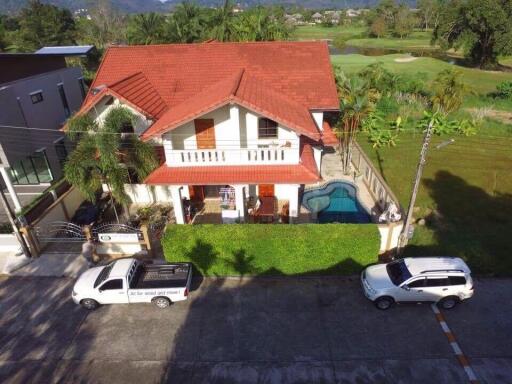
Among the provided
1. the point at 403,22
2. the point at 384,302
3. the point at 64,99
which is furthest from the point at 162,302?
the point at 403,22

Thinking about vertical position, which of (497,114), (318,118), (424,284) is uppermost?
(318,118)

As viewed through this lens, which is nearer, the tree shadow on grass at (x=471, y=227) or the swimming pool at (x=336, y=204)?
the tree shadow on grass at (x=471, y=227)

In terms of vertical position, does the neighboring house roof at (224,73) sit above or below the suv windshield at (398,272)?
above

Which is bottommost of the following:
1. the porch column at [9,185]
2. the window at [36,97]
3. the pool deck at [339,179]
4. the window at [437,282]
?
the pool deck at [339,179]

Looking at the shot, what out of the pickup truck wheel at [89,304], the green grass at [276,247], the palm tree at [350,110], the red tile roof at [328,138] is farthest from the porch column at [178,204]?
the palm tree at [350,110]

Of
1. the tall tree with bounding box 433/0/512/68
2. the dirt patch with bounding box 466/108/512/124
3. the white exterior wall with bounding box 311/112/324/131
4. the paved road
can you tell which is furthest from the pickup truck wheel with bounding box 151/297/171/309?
the tall tree with bounding box 433/0/512/68

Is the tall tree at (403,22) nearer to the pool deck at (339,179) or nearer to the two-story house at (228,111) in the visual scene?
the pool deck at (339,179)

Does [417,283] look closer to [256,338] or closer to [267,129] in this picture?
[256,338]

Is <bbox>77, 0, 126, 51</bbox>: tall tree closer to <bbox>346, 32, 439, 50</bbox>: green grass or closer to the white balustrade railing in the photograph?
<bbox>346, 32, 439, 50</bbox>: green grass

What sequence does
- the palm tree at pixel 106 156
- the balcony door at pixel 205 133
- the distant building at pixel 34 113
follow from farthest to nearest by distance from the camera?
the distant building at pixel 34 113
the balcony door at pixel 205 133
the palm tree at pixel 106 156
